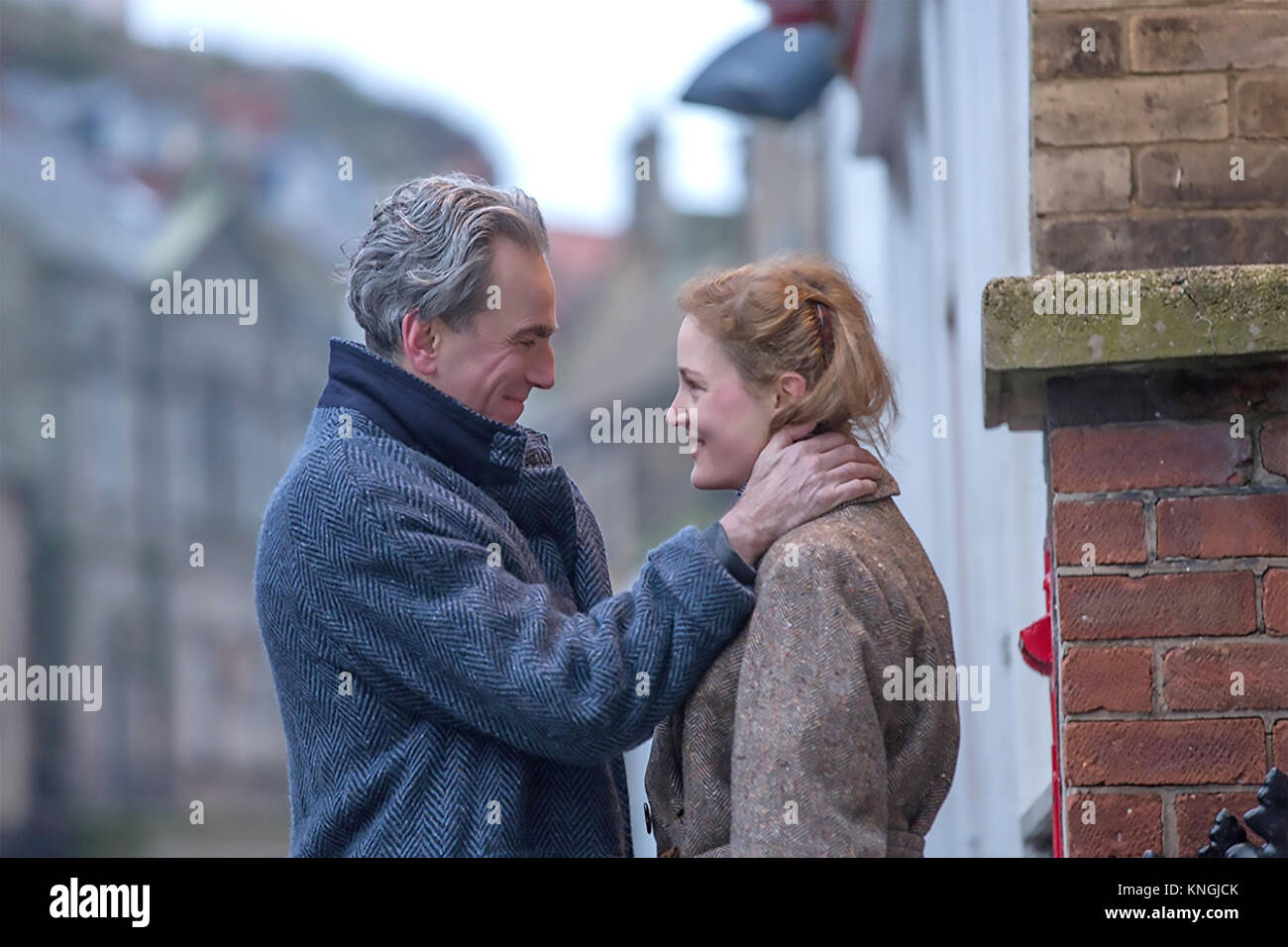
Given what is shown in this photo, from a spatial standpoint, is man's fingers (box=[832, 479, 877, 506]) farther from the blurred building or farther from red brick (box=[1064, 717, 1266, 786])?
the blurred building

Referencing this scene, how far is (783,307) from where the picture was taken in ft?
10.1

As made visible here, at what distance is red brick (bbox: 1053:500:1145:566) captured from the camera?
332cm

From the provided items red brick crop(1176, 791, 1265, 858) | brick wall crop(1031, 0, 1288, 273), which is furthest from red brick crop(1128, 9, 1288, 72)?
red brick crop(1176, 791, 1265, 858)

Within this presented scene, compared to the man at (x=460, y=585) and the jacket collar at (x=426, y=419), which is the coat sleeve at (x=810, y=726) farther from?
the jacket collar at (x=426, y=419)

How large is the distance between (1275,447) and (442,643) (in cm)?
128

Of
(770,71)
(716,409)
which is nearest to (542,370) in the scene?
(716,409)

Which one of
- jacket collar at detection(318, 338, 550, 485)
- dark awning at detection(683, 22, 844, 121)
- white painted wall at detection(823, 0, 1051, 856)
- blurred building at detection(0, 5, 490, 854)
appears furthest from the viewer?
blurred building at detection(0, 5, 490, 854)

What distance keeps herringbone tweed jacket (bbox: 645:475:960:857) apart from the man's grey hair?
62cm

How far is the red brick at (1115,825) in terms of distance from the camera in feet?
10.7

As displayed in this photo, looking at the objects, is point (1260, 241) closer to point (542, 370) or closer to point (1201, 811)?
point (1201, 811)

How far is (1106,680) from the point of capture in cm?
331

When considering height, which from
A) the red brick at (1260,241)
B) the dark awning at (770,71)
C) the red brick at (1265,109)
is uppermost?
the dark awning at (770,71)

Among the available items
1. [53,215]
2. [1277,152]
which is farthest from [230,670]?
[1277,152]

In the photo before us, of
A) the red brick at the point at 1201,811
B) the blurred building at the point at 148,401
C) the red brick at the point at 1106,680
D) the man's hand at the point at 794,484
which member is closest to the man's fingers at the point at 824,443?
the man's hand at the point at 794,484
